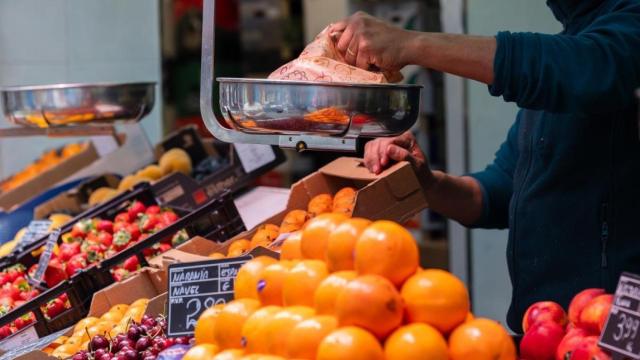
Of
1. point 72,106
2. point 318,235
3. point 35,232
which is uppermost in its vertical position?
point 72,106

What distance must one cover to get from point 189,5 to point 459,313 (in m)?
7.89

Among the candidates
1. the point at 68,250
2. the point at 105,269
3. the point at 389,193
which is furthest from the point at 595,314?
the point at 68,250

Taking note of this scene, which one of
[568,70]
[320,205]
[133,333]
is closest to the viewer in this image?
[568,70]

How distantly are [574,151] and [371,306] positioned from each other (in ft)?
3.89

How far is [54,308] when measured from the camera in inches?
134

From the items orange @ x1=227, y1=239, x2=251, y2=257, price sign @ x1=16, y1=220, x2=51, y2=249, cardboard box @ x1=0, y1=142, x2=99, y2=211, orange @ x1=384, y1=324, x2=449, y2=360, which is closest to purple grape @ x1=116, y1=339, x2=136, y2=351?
orange @ x1=227, y1=239, x2=251, y2=257

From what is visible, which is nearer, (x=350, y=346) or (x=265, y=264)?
(x=350, y=346)

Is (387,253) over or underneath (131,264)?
over

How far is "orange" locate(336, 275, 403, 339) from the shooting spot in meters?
1.81

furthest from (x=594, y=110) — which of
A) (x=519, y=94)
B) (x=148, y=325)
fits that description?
(x=148, y=325)

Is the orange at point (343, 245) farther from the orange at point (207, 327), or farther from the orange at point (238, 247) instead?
the orange at point (238, 247)

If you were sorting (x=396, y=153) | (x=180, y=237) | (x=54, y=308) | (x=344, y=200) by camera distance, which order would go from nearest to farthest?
(x=396, y=153)
(x=344, y=200)
(x=54, y=308)
(x=180, y=237)

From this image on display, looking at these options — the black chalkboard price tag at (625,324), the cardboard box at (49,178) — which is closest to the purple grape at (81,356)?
the black chalkboard price tag at (625,324)

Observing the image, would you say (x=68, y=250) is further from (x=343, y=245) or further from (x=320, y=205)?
(x=343, y=245)
